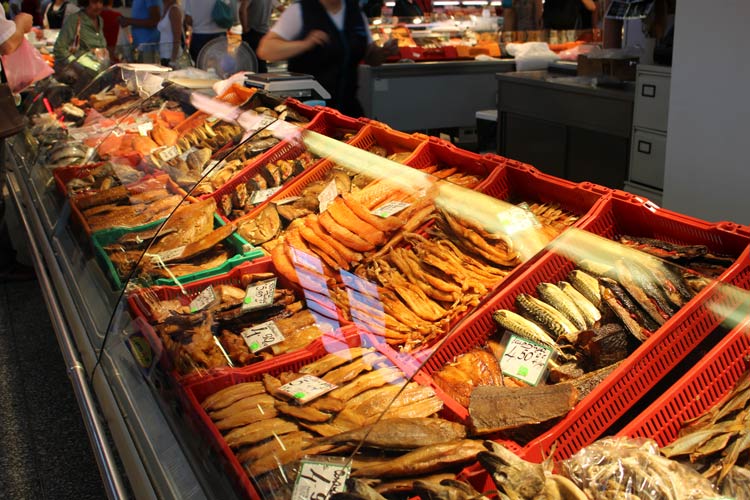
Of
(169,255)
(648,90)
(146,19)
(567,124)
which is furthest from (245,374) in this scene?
(146,19)

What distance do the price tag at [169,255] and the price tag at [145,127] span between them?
1456 mm

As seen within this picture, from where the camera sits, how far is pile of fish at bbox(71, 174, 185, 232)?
300cm

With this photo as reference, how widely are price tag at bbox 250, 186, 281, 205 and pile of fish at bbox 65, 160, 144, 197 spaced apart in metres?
0.61

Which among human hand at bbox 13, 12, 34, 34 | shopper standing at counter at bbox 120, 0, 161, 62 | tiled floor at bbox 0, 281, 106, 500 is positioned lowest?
tiled floor at bbox 0, 281, 106, 500

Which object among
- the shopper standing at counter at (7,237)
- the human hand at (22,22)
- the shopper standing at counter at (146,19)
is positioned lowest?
the shopper standing at counter at (7,237)

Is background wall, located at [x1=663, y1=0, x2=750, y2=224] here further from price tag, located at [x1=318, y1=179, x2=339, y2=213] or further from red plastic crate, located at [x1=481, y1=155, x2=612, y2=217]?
price tag, located at [x1=318, y1=179, x2=339, y2=213]

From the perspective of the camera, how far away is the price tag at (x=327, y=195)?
2.69 m

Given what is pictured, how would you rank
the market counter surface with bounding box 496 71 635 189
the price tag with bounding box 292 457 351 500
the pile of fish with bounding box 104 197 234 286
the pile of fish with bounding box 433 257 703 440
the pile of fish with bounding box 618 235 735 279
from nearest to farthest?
the price tag with bounding box 292 457 351 500 < the pile of fish with bounding box 433 257 703 440 < the pile of fish with bounding box 618 235 735 279 < the pile of fish with bounding box 104 197 234 286 < the market counter surface with bounding box 496 71 635 189

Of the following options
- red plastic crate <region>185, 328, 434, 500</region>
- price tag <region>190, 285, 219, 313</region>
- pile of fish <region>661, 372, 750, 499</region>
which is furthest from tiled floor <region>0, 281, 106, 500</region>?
pile of fish <region>661, 372, 750, 499</region>

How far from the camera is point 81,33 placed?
786 centimetres

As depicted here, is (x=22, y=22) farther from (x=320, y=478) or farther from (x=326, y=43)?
(x=320, y=478)

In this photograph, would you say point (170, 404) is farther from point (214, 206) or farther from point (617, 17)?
point (617, 17)

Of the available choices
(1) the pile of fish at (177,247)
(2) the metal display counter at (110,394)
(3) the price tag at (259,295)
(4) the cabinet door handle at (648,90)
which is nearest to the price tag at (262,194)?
(1) the pile of fish at (177,247)

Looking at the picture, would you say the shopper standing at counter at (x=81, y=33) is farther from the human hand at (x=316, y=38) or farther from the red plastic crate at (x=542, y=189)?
the red plastic crate at (x=542, y=189)
